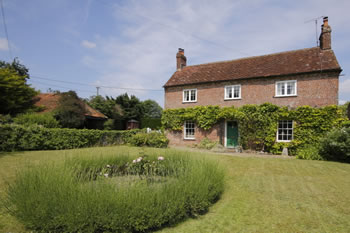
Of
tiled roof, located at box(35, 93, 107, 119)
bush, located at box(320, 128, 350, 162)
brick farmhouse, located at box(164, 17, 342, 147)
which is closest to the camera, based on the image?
bush, located at box(320, 128, 350, 162)

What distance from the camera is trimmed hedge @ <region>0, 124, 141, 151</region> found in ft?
39.0

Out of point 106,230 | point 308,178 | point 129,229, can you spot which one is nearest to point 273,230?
point 129,229

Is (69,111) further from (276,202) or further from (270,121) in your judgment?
(276,202)

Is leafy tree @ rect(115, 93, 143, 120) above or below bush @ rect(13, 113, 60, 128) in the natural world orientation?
above

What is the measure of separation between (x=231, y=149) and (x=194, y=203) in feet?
41.2

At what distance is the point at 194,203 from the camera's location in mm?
4676

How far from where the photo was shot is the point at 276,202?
5.65m

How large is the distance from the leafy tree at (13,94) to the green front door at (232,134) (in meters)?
19.3

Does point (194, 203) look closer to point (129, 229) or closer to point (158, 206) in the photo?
point (158, 206)

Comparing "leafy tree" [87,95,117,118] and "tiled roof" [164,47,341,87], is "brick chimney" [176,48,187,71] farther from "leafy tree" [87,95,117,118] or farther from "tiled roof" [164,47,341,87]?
"leafy tree" [87,95,117,118]

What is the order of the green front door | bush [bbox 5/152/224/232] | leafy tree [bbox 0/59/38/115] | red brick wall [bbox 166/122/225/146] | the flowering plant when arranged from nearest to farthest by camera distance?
1. bush [bbox 5/152/224/232]
2. the flowering plant
3. the green front door
4. red brick wall [bbox 166/122/225/146]
5. leafy tree [bbox 0/59/38/115]

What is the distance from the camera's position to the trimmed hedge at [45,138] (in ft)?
39.0

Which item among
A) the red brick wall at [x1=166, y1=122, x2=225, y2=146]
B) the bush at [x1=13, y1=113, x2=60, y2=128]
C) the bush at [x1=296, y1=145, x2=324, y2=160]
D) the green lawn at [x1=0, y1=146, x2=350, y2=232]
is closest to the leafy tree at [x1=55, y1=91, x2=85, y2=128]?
the bush at [x1=13, y1=113, x2=60, y2=128]

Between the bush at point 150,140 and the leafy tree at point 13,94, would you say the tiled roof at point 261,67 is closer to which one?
the bush at point 150,140
